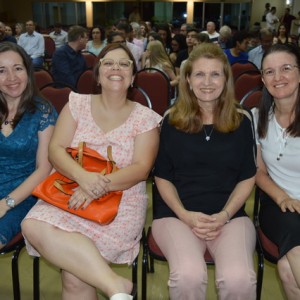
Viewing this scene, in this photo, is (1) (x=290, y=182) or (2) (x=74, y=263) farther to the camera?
(1) (x=290, y=182)

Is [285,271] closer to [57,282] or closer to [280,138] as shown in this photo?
[280,138]

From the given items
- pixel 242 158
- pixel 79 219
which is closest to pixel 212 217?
pixel 242 158

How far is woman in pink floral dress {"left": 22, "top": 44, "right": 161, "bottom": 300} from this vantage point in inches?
63.9

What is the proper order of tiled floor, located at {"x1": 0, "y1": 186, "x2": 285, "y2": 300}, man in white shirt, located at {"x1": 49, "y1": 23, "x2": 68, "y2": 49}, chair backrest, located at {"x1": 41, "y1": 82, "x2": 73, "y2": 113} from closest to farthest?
tiled floor, located at {"x1": 0, "y1": 186, "x2": 285, "y2": 300}
chair backrest, located at {"x1": 41, "y1": 82, "x2": 73, "y2": 113}
man in white shirt, located at {"x1": 49, "y1": 23, "x2": 68, "y2": 49}

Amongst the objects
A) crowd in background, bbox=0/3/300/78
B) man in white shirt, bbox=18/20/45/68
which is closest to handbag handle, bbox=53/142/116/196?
crowd in background, bbox=0/3/300/78

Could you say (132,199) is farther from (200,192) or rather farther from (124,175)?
(200,192)

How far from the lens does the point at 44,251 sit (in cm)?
167

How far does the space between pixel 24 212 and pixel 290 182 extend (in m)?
1.31

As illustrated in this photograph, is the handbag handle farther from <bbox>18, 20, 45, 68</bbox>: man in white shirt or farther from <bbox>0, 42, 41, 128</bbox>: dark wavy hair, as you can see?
<bbox>18, 20, 45, 68</bbox>: man in white shirt

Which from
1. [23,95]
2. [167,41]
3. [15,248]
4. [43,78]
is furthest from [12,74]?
[167,41]

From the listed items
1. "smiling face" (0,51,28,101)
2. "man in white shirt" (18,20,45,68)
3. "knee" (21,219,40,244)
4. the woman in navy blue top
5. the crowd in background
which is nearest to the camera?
"knee" (21,219,40,244)

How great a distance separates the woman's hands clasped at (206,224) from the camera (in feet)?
5.82

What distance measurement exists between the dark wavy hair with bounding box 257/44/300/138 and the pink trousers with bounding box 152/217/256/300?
0.49 m

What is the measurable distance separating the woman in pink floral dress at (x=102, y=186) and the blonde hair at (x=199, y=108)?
0.17 m
